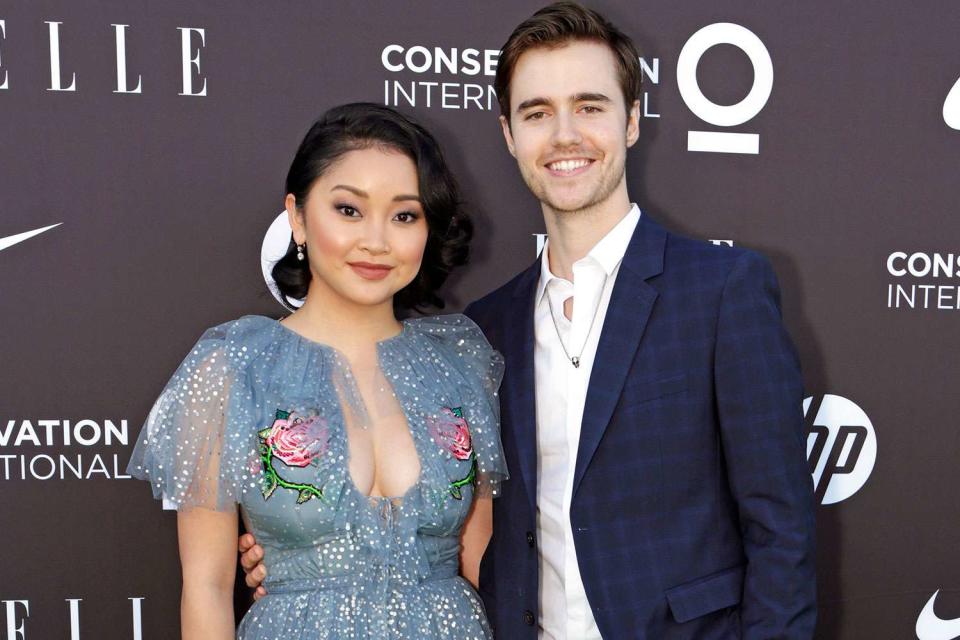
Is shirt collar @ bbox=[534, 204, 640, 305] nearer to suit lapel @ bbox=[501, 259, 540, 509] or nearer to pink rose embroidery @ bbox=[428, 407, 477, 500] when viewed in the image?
suit lapel @ bbox=[501, 259, 540, 509]

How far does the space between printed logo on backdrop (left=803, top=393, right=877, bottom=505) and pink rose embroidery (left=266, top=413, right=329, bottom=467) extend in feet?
4.68

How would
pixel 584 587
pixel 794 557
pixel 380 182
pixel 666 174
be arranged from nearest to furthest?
pixel 794 557
pixel 584 587
pixel 380 182
pixel 666 174

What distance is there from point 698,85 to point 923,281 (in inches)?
33.3

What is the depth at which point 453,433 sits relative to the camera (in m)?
1.58

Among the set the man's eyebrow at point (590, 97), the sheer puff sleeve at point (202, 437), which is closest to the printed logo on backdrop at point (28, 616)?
the sheer puff sleeve at point (202, 437)

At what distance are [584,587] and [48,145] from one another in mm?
1641

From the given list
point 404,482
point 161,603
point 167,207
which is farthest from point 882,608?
point 167,207

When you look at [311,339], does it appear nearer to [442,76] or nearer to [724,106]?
[442,76]

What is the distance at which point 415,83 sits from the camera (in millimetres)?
2043

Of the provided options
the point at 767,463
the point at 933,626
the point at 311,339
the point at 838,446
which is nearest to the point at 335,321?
the point at 311,339

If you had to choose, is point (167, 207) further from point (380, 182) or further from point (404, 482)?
point (404, 482)

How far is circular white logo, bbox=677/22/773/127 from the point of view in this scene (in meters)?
2.10

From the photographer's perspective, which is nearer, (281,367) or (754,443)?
(754,443)

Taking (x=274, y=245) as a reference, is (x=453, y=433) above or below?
below
